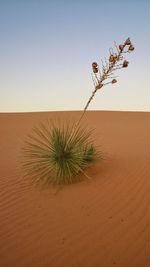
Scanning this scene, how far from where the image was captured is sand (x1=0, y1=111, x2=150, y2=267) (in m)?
3.58

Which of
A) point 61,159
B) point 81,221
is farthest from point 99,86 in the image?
point 81,221

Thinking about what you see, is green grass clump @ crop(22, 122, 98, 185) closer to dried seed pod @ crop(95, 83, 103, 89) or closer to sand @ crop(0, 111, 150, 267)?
sand @ crop(0, 111, 150, 267)

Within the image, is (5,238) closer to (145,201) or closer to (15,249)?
(15,249)

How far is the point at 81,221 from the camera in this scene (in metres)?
4.37

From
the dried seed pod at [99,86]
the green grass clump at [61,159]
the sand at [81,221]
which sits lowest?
the sand at [81,221]

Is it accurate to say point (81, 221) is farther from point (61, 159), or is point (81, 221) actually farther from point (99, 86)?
point (99, 86)

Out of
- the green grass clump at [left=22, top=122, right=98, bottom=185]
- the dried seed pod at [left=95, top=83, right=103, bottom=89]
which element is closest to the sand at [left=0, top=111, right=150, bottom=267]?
the green grass clump at [left=22, top=122, right=98, bottom=185]

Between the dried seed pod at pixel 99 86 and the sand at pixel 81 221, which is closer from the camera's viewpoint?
the sand at pixel 81 221

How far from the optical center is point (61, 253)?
12.0 feet

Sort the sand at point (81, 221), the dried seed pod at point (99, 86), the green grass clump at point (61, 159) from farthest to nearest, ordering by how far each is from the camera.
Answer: the green grass clump at point (61, 159) < the dried seed pod at point (99, 86) < the sand at point (81, 221)

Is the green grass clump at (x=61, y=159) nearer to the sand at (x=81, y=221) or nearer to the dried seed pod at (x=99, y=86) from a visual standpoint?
the sand at (x=81, y=221)

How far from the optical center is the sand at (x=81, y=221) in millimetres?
3584

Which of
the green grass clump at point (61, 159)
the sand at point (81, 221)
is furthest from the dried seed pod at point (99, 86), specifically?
the sand at point (81, 221)

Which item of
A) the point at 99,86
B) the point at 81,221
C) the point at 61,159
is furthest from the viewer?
the point at 61,159
